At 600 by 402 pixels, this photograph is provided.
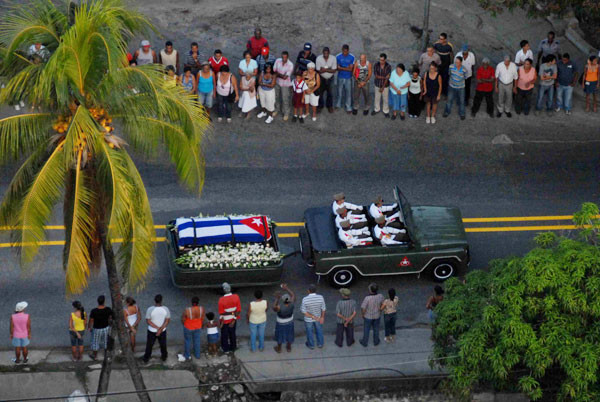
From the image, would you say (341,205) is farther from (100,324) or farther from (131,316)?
(100,324)

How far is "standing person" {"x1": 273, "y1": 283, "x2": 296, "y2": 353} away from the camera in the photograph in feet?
67.3

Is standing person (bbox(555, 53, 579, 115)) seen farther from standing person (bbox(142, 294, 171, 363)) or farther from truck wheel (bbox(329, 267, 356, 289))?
standing person (bbox(142, 294, 171, 363))

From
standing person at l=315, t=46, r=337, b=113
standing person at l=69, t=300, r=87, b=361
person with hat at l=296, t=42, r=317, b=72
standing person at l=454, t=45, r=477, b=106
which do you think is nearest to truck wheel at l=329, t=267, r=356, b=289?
standing person at l=69, t=300, r=87, b=361

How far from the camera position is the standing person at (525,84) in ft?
92.5

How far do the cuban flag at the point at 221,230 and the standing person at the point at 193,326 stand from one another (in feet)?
5.77

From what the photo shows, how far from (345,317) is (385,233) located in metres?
2.45

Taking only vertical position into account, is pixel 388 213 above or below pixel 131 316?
above

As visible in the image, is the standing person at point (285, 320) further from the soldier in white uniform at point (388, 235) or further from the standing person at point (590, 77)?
the standing person at point (590, 77)

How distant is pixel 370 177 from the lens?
85.1ft

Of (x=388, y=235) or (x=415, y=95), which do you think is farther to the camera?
(x=415, y=95)

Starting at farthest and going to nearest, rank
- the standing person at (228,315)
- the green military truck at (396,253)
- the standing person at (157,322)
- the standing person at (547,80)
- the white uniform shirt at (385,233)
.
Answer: the standing person at (547,80) < the white uniform shirt at (385,233) < the green military truck at (396,253) < the standing person at (228,315) < the standing person at (157,322)

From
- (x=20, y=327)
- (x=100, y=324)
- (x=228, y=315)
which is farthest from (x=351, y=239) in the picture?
(x=20, y=327)

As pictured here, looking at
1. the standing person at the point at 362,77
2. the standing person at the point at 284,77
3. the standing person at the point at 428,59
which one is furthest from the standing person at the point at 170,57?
the standing person at the point at 428,59

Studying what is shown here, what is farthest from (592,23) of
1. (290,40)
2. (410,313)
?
(410,313)
